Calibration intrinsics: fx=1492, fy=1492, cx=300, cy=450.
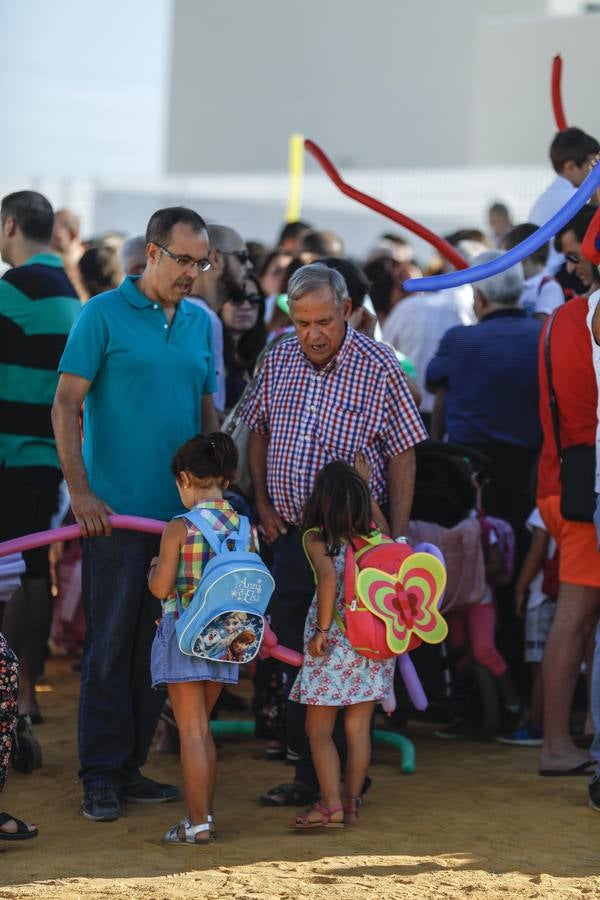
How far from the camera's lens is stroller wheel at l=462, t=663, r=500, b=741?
6.79m

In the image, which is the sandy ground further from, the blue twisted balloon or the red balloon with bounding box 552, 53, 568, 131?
the red balloon with bounding box 552, 53, 568, 131

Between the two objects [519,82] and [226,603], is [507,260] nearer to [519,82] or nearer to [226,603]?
[226,603]

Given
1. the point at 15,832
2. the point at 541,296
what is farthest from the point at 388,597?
the point at 541,296

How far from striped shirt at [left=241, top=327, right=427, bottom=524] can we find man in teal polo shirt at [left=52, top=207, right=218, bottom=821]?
0.35m

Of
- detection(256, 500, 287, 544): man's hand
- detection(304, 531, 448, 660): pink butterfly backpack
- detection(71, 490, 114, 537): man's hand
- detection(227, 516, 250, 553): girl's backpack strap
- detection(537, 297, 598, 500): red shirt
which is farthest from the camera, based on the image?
detection(537, 297, 598, 500): red shirt

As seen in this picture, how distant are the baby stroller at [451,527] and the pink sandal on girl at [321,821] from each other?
1.41 meters

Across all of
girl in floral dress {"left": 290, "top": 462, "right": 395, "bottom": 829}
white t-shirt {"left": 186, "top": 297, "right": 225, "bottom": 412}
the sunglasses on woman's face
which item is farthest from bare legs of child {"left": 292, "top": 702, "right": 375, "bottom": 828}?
the sunglasses on woman's face

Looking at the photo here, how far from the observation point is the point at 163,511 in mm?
5551

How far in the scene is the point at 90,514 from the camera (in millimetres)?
5305

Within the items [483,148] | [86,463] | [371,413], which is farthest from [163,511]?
[483,148]

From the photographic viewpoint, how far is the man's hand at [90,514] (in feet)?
17.4

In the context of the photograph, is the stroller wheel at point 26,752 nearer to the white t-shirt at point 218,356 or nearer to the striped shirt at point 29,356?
the striped shirt at point 29,356

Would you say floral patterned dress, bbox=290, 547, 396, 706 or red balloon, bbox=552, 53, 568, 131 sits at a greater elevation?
red balloon, bbox=552, 53, 568, 131

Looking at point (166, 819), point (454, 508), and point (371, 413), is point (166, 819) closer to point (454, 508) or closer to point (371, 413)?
point (371, 413)
